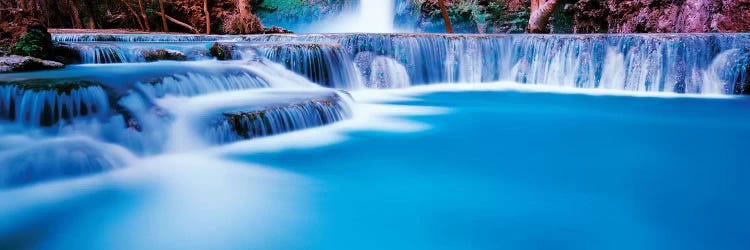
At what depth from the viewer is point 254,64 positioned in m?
6.52

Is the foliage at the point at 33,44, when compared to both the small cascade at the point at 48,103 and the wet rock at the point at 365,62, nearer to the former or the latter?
the small cascade at the point at 48,103

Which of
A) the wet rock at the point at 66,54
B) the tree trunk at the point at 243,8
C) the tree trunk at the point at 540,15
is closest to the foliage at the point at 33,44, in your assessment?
the wet rock at the point at 66,54

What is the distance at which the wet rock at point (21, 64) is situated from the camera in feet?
16.9

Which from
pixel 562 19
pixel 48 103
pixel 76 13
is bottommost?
pixel 48 103

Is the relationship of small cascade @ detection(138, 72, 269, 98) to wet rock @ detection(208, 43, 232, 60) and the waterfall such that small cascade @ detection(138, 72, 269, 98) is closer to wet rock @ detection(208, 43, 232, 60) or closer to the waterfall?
wet rock @ detection(208, 43, 232, 60)

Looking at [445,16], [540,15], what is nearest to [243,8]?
[445,16]

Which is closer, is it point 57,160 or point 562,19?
point 57,160

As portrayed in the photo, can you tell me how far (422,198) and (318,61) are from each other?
5.07 metres

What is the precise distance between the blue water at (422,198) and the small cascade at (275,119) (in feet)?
1.30

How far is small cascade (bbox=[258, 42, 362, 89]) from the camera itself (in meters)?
7.30

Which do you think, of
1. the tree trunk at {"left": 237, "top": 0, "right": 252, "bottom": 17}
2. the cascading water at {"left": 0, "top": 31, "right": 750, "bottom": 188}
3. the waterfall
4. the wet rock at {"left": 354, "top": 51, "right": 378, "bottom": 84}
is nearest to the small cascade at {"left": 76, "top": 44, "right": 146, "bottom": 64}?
the cascading water at {"left": 0, "top": 31, "right": 750, "bottom": 188}

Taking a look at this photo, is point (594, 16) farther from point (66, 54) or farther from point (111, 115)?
point (111, 115)

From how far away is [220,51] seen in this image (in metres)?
6.98

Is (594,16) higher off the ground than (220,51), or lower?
higher
